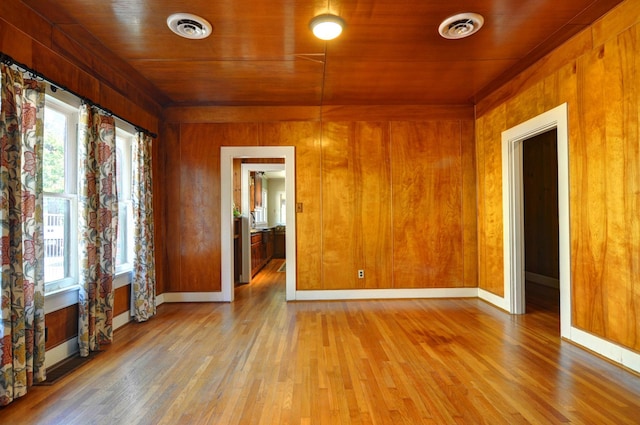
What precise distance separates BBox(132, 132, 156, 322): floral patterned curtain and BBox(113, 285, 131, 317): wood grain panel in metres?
0.08

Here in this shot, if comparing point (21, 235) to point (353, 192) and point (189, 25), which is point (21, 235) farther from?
point (353, 192)

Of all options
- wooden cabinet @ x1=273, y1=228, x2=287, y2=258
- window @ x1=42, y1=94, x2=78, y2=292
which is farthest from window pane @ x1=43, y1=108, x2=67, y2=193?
wooden cabinet @ x1=273, y1=228, x2=287, y2=258

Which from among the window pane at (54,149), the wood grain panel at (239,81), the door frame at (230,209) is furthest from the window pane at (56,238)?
the door frame at (230,209)

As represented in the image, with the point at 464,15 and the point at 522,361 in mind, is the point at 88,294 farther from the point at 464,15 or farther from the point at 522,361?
the point at 464,15

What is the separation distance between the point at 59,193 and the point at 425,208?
4223 millimetres

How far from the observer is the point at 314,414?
1.94 metres

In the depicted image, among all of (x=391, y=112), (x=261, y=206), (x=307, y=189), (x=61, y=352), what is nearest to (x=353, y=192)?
(x=307, y=189)

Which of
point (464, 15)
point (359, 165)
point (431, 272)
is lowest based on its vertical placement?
point (431, 272)

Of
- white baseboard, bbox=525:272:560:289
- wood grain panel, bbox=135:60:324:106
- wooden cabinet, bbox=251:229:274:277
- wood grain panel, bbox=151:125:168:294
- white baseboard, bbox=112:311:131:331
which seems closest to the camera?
wood grain panel, bbox=135:60:324:106

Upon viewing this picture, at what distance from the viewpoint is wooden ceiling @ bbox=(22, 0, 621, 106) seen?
246 cm

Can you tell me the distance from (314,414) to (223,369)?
0.94 m

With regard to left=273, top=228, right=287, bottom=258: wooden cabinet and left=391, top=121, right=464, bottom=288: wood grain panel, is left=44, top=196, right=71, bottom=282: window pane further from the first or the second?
left=273, top=228, right=287, bottom=258: wooden cabinet

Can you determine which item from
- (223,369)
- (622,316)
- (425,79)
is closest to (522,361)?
(622,316)

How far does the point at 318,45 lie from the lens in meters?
2.98
